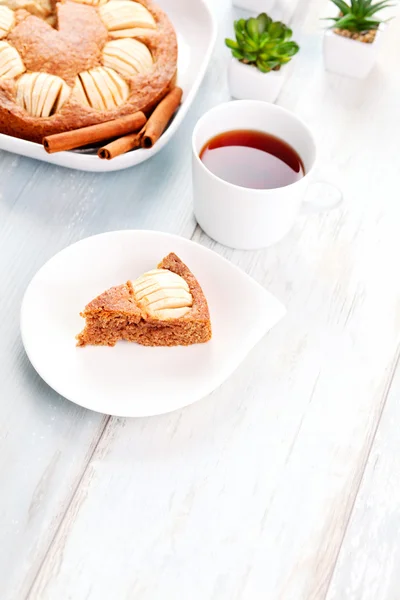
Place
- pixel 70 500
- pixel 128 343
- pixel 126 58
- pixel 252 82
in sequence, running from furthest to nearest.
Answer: pixel 252 82 → pixel 126 58 → pixel 128 343 → pixel 70 500

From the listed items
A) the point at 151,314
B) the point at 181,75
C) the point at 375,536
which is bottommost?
the point at 375,536

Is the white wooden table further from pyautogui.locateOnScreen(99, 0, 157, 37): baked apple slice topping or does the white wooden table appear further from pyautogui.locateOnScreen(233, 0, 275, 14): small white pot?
pyautogui.locateOnScreen(233, 0, 275, 14): small white pot

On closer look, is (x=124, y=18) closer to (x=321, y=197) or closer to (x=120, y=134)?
(x=120, y=134)

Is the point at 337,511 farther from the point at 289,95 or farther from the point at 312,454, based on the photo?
the point at 289,95

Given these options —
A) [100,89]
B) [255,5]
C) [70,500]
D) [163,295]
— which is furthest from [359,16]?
[70,500]

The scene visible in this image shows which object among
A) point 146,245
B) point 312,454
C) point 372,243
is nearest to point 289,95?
point 372,243

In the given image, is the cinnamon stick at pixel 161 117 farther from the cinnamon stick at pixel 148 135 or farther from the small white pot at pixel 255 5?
the small white pot at pixel 255 5

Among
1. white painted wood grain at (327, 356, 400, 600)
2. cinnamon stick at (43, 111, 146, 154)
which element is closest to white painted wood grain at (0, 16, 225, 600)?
cinnamon stick at (43, 111, 146, 154)
